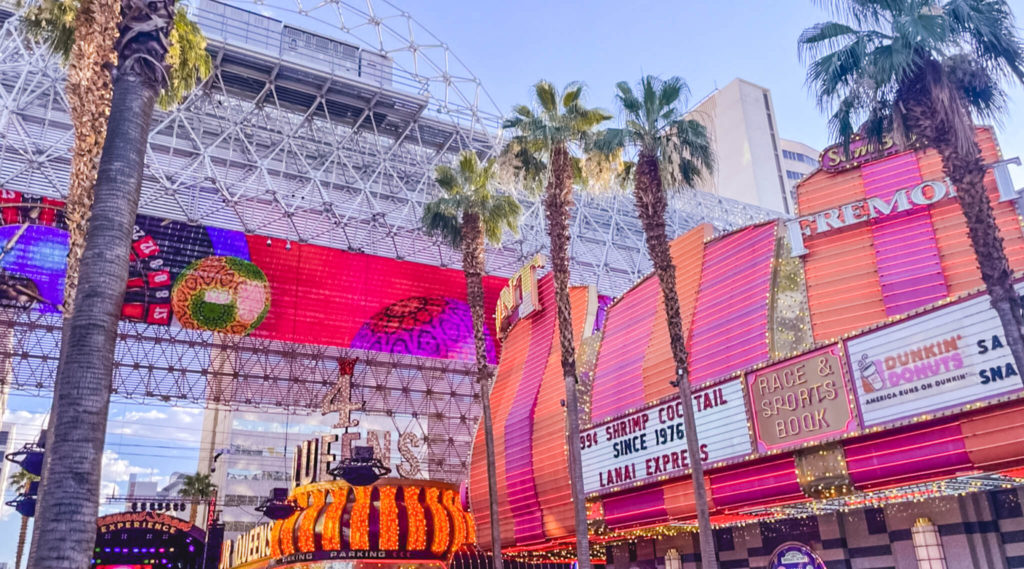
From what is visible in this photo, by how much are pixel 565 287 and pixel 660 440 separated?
15.0 feet

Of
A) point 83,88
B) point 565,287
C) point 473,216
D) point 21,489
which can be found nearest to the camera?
point 83,88

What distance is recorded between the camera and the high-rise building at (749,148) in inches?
3039

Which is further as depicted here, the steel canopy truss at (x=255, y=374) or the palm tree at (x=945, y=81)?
the steel canopy truss at (x=255, y=374)

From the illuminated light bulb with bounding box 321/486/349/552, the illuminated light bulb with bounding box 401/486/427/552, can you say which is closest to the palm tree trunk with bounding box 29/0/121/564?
the illuminated light bulb with bounding box 321/486/349/552

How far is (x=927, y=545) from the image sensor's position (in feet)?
48.9

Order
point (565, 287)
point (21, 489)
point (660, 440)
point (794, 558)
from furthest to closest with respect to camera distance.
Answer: point (21, 489)
point (565, 287)
point (660, 440)
point (794, 558)

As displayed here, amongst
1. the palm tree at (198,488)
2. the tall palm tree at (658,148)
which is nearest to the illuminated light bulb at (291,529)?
the tall palm tree at (658,148)

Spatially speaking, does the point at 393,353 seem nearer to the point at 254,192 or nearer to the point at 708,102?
the point at 254,192

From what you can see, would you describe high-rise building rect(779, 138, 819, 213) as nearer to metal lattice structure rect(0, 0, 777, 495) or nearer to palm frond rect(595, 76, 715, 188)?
metal lattice structure rect(0, 0, 777, 495)

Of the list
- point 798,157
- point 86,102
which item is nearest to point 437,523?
point 86,102

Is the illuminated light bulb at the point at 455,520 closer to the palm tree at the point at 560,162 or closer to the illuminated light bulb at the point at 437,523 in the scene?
the illuminated light bulb at the point at 437,523

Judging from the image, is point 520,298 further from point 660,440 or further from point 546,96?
point 660,440

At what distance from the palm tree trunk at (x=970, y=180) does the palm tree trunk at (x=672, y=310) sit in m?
6.12

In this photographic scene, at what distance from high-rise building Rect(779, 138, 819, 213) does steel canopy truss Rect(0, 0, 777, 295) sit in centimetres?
4271
